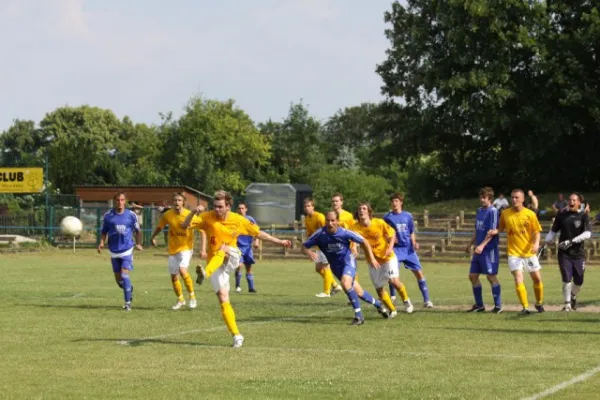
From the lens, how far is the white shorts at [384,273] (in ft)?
58.7

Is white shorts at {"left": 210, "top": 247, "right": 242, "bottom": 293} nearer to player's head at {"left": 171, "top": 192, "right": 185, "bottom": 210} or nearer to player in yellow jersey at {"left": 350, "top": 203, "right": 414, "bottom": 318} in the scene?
player in yellow jersey at {"left": 350, "top": 203, "right": 414, "bottom": 318}

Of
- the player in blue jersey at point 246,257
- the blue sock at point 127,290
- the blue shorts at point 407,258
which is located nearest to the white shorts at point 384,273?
the blue shorts at point 407,258

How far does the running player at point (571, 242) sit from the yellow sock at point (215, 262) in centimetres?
751

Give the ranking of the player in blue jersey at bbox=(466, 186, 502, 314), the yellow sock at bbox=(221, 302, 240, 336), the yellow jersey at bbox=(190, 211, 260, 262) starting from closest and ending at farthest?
the yellow sock at bbox=(221, 302, 240, 336)
the yellow jersey at bbox=(190, 211, 260, 262)
the player in blue jersey at bbox=(466, 186, 502, 314)

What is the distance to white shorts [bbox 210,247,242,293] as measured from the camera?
14.2m

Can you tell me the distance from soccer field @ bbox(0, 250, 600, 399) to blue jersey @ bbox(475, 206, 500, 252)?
47.7 inches

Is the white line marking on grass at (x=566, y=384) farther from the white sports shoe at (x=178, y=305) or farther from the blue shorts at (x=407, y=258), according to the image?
the white sports shoe at (x=178, y=305)

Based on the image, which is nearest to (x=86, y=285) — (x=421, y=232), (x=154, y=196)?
(x=421, y=232)

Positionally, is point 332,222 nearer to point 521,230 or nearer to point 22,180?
point 521,230

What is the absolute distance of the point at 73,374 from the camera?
37.5ft

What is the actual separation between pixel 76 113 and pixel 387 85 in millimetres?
67058

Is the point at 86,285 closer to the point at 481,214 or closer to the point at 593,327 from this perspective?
the point at 481,214

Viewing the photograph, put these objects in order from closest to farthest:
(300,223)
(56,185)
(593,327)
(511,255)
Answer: (593,327)
(511,255)
(300,223)
(56,185)

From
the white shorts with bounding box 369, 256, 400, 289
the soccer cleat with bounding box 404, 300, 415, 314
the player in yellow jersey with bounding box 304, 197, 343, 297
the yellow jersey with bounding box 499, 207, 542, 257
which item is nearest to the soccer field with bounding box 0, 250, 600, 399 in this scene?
the soccer cleat with bounding box 404, 300, 415, 314
